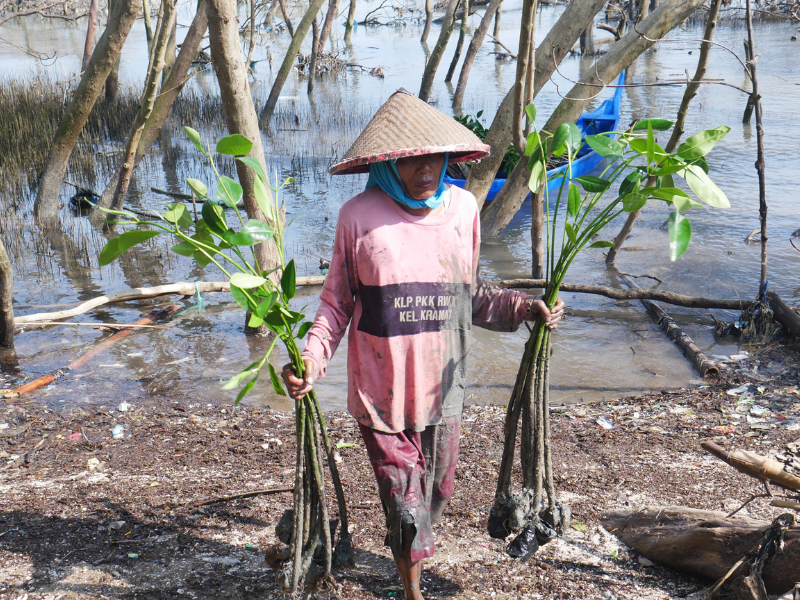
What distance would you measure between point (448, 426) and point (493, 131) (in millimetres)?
3923

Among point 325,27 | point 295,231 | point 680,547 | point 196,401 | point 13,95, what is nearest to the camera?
point 680,547

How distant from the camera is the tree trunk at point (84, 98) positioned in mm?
6375

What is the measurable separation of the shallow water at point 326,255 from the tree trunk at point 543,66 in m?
1.13

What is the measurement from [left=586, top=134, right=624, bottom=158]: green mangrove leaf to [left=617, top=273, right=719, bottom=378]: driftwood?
289 cm

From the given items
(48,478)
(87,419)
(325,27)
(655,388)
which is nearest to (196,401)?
(87,419)

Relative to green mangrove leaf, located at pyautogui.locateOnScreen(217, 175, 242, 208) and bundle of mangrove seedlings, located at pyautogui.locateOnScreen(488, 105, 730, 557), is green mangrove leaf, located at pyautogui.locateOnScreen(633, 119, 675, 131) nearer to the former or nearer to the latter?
bundle of mangrove seedlings, located at pyautogui.locateOnScreen(488, 105, 730, 557)

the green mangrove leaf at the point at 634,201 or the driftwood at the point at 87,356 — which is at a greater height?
the green mangrove leaf at the point at 634,201

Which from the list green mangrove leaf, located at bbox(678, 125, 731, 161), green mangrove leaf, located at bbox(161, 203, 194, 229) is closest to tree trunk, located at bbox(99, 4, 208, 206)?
green mangrove leaf, located at bbox(161, 203, 194, 229)

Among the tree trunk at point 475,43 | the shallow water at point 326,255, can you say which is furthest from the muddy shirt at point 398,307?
the tree trunk at point 475,43

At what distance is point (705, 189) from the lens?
1.71 meters

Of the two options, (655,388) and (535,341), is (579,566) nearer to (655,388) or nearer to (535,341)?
(535,341)

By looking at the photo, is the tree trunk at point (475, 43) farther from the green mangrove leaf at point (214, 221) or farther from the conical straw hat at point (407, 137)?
the green mangrove leaf at point (214, 221)

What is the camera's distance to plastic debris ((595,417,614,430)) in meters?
3.69

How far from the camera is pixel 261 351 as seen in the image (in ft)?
17.1
